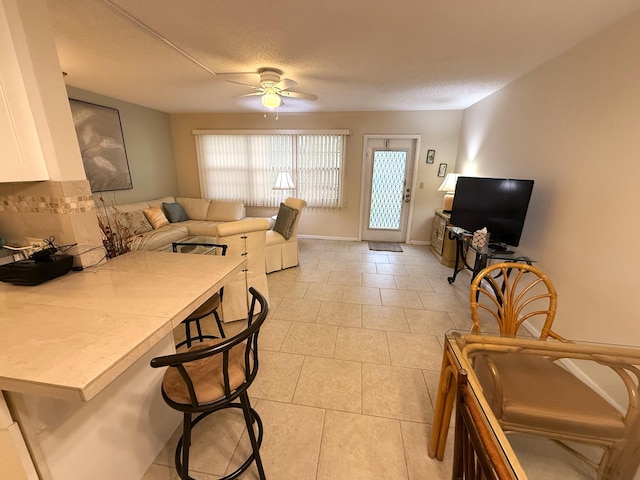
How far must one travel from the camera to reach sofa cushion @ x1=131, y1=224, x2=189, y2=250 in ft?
11.9

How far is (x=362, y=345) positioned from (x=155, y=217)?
13.0ft

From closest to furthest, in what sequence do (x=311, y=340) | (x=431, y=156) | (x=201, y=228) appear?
(x=311, y=340) → (x=201, y=228) → (x=431, y=156)

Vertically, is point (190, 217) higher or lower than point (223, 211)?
lower

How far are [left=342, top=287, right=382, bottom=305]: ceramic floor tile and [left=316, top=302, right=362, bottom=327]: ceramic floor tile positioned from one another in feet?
0.37

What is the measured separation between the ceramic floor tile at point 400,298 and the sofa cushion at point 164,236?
10.3 ft

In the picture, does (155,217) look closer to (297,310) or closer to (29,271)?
(297,310)

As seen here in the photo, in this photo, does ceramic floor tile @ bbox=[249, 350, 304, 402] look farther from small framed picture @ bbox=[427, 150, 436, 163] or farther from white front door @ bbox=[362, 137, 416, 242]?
small framed picture @ bbox=[427, 150, 436, 163]

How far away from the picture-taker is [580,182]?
1.98 m

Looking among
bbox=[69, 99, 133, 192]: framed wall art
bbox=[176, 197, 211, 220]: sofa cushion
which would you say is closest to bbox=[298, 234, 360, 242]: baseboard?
bbox=[176, 197, 211, 220]: sofa cushion

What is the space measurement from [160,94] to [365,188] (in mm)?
3620

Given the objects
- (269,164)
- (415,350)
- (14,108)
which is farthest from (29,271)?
(269,164)

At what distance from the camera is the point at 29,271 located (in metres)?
1.19

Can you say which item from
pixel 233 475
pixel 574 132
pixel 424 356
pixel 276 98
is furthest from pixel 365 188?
pixel 233 475

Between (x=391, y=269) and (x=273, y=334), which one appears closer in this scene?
(x=273, y=334)
